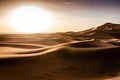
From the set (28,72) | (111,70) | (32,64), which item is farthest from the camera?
(111,70)

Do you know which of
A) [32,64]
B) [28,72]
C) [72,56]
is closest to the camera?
[28,72]

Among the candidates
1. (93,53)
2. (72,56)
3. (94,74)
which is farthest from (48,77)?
(93,53)

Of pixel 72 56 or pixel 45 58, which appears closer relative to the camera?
pixel 45 58

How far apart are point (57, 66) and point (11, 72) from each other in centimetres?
241

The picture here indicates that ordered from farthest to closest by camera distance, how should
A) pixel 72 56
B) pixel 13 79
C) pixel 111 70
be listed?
pixel 72 56 → pixel 111 70 → pixel 13 79

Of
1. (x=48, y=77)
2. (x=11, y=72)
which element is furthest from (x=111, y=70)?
(x=11, y=72)

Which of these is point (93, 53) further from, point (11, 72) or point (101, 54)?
point (11, 72)

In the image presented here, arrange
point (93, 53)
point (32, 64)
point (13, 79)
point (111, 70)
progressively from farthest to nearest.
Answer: point (93, 53) → point (111, 70) → point (32, 64) → point (13, 79)

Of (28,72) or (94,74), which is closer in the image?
(28,72)

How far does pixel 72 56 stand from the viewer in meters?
13.6

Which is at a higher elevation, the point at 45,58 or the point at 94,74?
the point at 45,58

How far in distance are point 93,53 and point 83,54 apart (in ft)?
2.52

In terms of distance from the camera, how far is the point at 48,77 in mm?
10422

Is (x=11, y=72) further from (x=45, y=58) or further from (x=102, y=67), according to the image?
(x=102, y=67)
